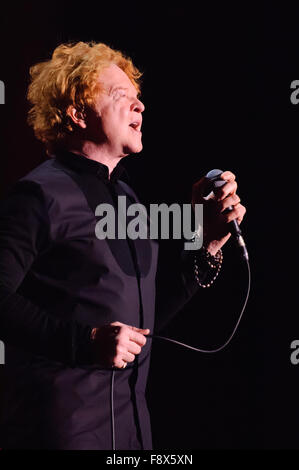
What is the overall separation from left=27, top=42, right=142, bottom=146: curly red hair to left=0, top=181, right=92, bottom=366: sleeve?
1.56 ft

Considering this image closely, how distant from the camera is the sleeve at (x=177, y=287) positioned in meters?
1.53

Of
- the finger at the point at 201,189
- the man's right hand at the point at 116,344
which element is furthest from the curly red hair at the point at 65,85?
the man's right hand at the point at 116,344

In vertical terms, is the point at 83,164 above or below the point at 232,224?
above

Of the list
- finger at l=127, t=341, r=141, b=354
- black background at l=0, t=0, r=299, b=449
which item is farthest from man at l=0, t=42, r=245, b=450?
black background at l=0, t=0, r=299, b=449

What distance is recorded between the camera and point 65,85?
156cm

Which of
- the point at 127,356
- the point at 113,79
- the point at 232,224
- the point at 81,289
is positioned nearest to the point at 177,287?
the point at 232,224

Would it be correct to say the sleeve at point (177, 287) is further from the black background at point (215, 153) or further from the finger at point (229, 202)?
the black background at point (215, 153)

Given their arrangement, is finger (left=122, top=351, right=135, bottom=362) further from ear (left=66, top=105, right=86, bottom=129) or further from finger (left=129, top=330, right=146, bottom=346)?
ear (left=66, top=105, right=86, bottom=129)

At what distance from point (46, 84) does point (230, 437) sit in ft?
4.83

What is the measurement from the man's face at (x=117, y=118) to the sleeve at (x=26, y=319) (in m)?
0.41

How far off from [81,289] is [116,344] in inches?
9.1

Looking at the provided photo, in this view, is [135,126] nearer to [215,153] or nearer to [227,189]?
[227,189]

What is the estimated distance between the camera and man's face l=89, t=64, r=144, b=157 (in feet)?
4.79

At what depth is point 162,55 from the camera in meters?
2.18
